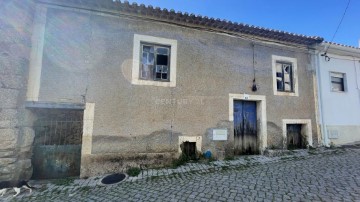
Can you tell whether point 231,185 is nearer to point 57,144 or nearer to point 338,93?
point 57,144

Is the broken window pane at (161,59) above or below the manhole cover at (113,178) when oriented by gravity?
above

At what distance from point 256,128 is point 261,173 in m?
2.68

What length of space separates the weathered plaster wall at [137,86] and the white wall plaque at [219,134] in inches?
9.6

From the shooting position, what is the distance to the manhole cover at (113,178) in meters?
5.17

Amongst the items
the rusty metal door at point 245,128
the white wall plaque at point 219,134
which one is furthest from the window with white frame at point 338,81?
the white wall plaque at point 219,134

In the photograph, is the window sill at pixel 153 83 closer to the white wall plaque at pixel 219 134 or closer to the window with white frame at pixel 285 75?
the white wall plaque at pixel 219 134

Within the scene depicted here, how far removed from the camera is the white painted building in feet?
27.3

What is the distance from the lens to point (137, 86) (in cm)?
616

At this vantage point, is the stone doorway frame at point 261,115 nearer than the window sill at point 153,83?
No

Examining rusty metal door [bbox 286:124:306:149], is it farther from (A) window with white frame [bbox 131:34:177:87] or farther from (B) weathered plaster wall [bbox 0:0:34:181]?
(B) weathered plaster wall [bbox 0:0:34:181]

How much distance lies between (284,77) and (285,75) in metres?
0.11

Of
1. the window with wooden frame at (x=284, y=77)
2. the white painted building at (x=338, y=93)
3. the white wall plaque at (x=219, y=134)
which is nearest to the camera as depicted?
the white wall plaque at (x=219, y=134)

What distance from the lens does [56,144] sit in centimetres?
563

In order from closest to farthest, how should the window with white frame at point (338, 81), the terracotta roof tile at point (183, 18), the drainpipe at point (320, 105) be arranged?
the terracotta roof tile at point (183, 18) → the drainpipe at point (320, 105) → the window with white frame at point (338, 81)
